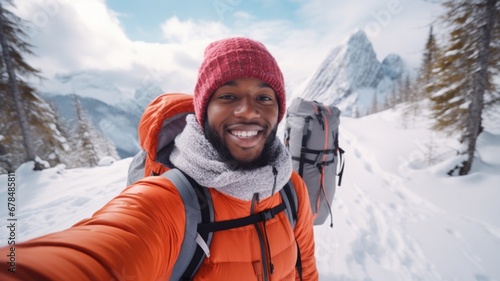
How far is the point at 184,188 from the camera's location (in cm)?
119

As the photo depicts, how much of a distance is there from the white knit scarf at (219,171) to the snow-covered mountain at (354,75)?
12767 cm

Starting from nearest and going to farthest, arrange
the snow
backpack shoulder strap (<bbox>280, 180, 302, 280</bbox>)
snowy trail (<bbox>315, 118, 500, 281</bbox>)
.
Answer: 1. backpack shoulder strap (<bbox>280, 180, 302, 280</bbox>)
2. snowy trail (<bbox>315, 118, 500, 281</bbox>)
3. the snow

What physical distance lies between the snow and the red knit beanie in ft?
10.2

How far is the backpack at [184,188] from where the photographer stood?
3.66 ft

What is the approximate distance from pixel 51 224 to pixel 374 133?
16699 millimetres

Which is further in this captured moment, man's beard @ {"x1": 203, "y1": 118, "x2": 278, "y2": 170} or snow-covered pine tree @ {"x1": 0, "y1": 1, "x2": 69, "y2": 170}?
snow-covered pine tree @ {"x1": 0, "y1": 1, "x2": 69, "y2": 170}

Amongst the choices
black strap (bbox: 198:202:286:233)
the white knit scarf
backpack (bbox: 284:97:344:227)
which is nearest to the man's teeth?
the white knit scarf

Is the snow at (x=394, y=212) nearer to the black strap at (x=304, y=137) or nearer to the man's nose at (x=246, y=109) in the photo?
the black strap at (x=304, y=137)

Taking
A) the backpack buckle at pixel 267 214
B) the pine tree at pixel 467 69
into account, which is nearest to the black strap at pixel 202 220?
the backpack buckle at pixel 267 214

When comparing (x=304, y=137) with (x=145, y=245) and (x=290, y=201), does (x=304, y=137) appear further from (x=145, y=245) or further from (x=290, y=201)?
(x=145, y=245)

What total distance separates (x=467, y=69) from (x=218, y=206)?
37.2 ft

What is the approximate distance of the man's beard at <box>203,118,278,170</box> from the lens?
1415mm

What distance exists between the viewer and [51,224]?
4848mm

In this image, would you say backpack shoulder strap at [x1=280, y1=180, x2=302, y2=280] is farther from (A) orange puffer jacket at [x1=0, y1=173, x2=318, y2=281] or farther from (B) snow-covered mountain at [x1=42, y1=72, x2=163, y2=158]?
(B) snow-covered mountain at [x1=42, y1=72, x2=163, y2=158]
